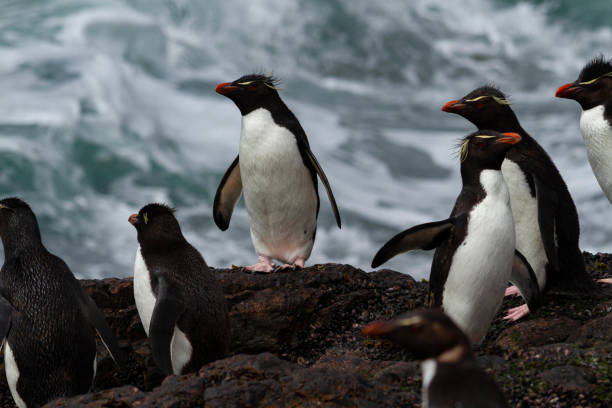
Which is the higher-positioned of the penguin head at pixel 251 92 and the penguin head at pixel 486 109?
the penguin head at pixel 251 92

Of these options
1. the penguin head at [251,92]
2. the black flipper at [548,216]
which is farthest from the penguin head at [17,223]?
the black flipper at [548,216]

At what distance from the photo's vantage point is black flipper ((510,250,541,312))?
439cm

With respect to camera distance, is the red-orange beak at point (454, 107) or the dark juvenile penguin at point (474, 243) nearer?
the dark juvenile penguin at point (474, 243)

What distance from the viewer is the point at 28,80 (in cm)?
2131

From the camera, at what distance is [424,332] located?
2.31 metres

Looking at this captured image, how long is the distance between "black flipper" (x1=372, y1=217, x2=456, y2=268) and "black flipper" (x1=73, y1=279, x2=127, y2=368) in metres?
1.44

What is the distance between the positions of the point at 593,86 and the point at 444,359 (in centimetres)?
361

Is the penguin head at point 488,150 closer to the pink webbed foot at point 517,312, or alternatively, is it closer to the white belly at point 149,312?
the pink webbed foot at point 517,312

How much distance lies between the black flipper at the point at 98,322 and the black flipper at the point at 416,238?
1.44 metres

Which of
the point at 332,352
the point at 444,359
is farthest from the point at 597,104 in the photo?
the point at 444,359

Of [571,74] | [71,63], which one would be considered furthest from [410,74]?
[71,63]

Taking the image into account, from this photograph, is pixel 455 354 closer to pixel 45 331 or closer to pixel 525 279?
pixel 525 279

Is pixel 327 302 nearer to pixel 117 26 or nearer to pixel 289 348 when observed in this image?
pixel 289 348

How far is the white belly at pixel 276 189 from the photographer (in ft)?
18.3
